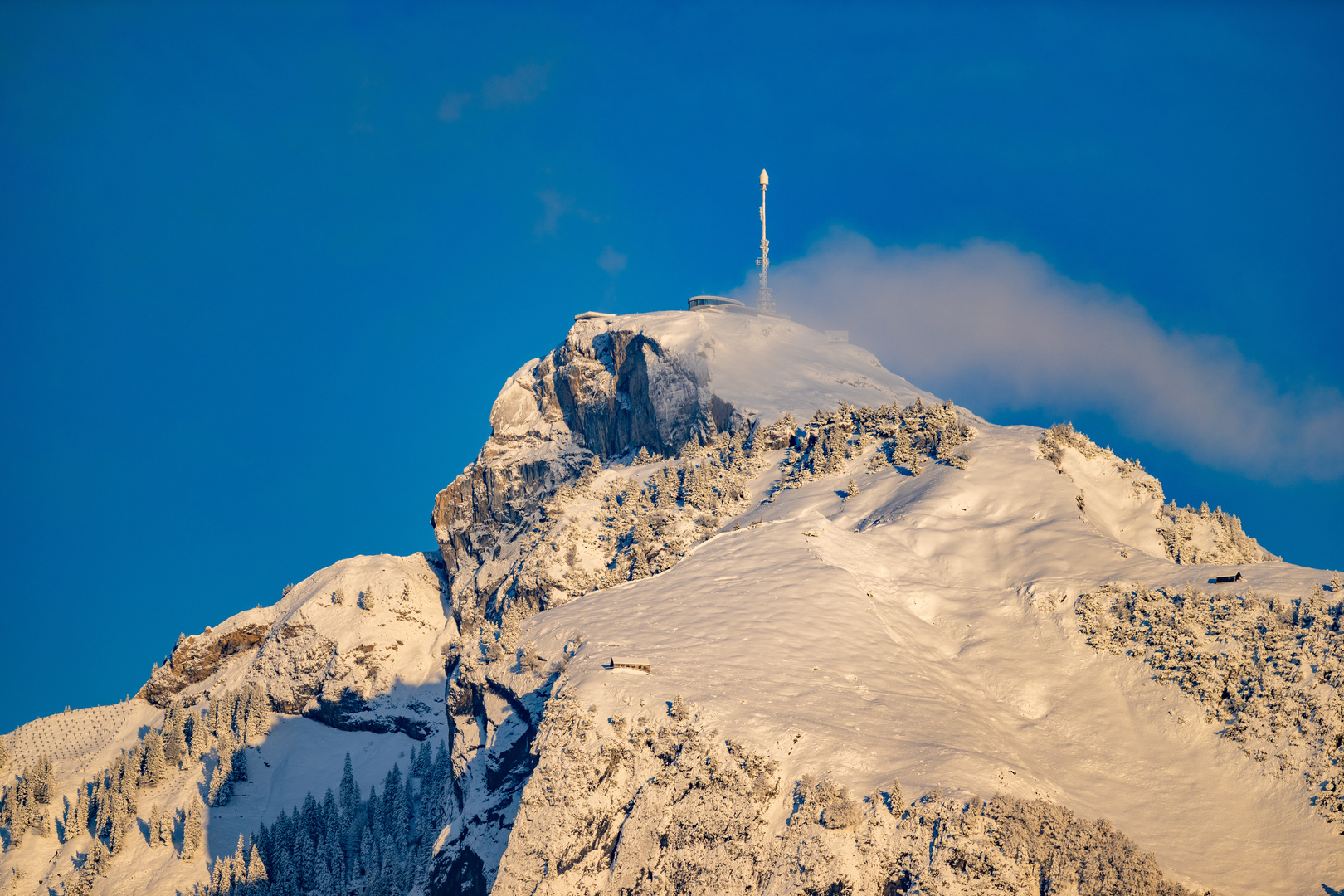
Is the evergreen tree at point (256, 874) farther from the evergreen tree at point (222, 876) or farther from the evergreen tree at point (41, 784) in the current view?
the evergreen tree at point (41, 784)

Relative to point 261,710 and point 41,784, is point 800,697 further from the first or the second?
point 41,784

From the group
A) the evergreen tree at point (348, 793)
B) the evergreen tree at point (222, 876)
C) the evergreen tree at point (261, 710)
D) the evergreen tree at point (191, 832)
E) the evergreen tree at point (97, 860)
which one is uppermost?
the evergreen tree at point (261, 710)

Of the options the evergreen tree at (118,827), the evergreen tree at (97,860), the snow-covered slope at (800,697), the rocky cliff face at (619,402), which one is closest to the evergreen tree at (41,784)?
the snow-covered slope at (800,697)

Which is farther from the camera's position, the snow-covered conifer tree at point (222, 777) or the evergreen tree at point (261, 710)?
the evergreen tree at point (261, 710)

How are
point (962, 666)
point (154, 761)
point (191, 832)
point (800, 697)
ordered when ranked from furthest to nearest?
point (154, 761), point (191, 832), point (962, 666), point (800, 697)

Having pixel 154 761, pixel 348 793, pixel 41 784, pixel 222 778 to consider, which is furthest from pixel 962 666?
pixel 41 784

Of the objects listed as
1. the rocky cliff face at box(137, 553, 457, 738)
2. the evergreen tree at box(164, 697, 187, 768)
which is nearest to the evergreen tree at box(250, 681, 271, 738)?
the rocky cliff face at box(137, 553, 457, 738)

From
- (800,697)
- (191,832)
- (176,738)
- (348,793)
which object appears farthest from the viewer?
(176,738)
